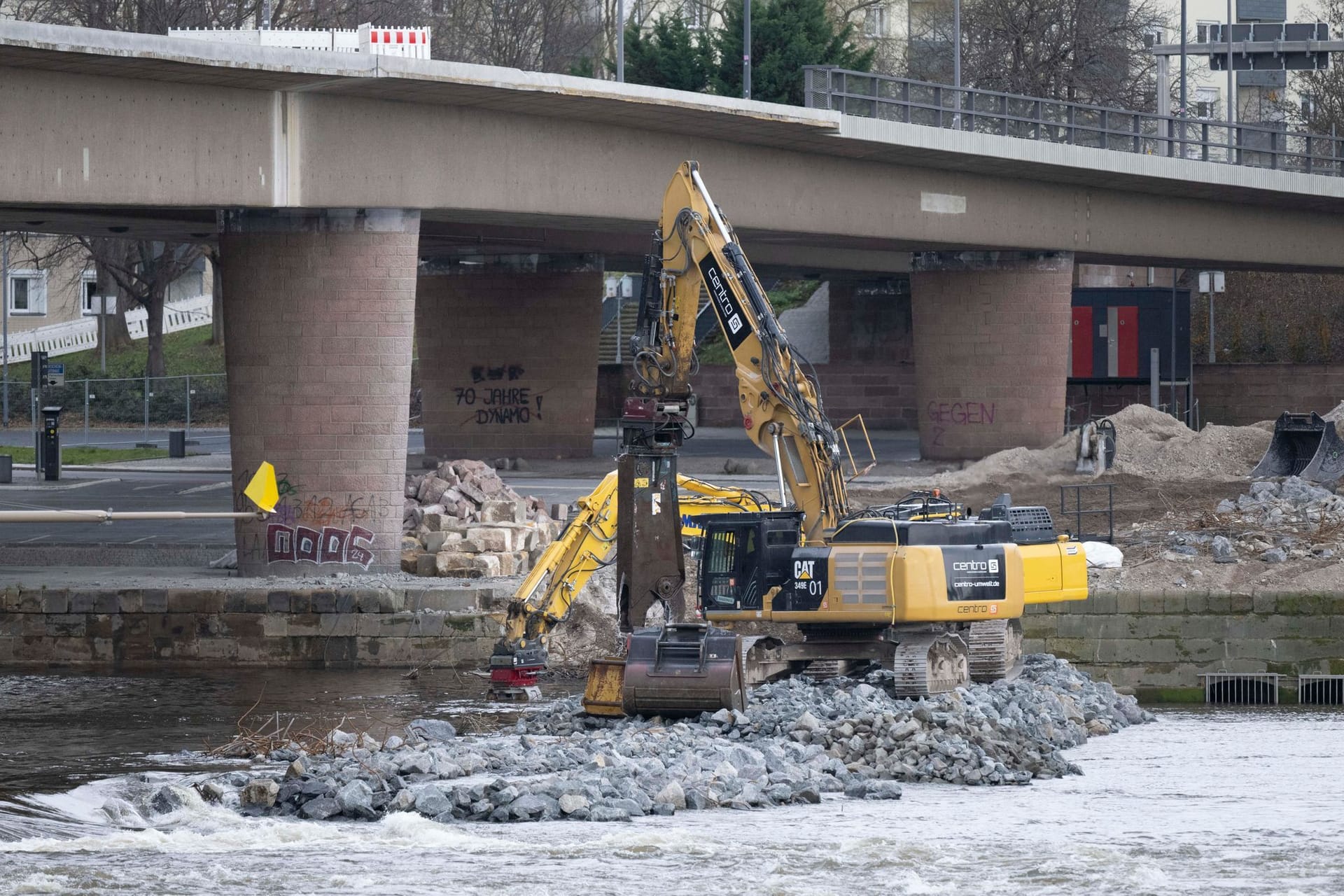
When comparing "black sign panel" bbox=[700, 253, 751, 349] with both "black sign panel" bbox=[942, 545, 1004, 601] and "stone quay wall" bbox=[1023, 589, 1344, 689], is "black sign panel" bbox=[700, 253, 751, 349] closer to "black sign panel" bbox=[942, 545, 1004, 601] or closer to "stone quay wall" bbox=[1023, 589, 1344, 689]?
"black sign panel" bbox=[942, 545, 1004, 601]

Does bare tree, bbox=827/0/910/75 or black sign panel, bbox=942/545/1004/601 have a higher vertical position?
bare tree, bbox=827/0/910/75

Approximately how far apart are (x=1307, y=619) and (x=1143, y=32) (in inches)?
1900

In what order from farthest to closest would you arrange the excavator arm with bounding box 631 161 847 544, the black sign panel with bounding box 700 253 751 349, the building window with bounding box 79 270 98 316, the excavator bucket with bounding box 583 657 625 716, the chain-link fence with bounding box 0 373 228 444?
1. the building window with bounding box 79 270 98 316
2. the chain-link fence with bounding box 0 373 228 444
3. the black sign panel with bounding box 700 253 751 349
4. the excavator arm with bounding box 631 161 847 544
5. the excavator bucket with bounding box 583 657 625 716

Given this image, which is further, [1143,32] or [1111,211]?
[1143,32]

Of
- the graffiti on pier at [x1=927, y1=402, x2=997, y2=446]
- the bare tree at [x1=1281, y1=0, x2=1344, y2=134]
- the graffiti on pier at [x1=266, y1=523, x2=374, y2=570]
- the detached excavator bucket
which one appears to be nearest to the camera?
the detached excavator bucket

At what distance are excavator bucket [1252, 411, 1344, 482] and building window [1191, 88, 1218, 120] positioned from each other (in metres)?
27.2

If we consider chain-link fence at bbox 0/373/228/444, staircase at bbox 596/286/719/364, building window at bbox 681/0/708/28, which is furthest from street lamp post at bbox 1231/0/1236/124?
chain-link fence at bbox 0/373/228/444

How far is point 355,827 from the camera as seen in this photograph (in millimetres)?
17453

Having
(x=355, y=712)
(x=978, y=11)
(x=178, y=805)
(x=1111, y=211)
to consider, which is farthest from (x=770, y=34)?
(x=178, y=805)

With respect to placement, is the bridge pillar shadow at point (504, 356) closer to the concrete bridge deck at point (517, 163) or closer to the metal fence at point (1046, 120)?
the concrete bridge deck at point (517, 163)

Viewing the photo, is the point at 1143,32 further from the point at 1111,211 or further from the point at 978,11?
the point at 1111,211

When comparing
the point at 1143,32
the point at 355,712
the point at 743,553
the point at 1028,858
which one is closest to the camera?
the point at 1028,858

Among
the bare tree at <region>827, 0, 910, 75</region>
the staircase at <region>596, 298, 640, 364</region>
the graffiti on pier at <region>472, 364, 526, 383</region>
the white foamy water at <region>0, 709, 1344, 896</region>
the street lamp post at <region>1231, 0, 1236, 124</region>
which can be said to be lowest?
the white foamy water at <region>0, 709, 1344, 896</region>

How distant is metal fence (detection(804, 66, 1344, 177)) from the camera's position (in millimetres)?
38156
